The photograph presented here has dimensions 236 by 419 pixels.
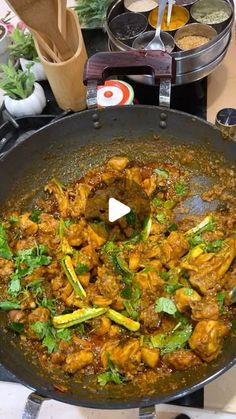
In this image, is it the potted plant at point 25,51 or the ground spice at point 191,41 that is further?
the potted plant at point 25,51

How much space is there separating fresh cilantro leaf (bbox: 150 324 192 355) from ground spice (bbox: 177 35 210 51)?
1286 mm

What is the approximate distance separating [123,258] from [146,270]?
4.4 inches

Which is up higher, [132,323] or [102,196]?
[102,196]

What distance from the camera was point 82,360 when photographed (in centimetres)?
150

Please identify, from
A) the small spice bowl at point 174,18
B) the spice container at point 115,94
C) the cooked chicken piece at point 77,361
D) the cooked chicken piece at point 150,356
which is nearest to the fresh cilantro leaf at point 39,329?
the cooked chicken piece at point 77,361

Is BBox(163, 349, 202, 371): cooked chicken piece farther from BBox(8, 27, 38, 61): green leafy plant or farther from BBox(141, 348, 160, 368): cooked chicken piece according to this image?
BBox(8, 27, 38, 61): green leafy plant

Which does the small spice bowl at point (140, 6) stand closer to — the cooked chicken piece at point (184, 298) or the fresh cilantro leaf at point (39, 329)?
the cooked chicken piece at point (184, 298)

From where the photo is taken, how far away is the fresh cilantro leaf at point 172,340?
1.49m

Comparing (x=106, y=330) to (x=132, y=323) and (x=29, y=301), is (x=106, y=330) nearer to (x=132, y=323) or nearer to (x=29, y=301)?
(x=132, y=323)

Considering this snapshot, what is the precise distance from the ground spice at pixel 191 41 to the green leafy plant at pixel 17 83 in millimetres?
715

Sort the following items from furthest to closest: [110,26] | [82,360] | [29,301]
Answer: [110,26], [29,301], [82,360]

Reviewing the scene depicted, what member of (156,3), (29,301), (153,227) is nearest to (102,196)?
(153,227)

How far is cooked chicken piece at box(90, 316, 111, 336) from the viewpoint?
1571 millimetres

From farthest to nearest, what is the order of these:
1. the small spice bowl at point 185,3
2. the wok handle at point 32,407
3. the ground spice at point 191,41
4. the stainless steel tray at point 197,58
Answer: the small spice bowl at point 185,3 < the ground spice at point 191,41 < the stainless steel tray at point 197,58 < the wok handle at point 32,407
